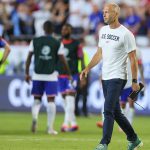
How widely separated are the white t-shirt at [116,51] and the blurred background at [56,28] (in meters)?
12.1

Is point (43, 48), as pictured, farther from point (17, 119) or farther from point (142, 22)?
point (142, 22)

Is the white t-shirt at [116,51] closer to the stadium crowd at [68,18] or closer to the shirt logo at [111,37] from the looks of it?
the shirt logo at [111,37]

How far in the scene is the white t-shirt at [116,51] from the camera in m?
12.7

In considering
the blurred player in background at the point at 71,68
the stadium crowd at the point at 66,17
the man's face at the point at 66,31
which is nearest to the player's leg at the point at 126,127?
the blurred player in background at the point at 71,68

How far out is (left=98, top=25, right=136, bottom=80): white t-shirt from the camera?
501 inches

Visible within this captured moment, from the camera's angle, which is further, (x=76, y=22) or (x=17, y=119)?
(x=76, y=22)

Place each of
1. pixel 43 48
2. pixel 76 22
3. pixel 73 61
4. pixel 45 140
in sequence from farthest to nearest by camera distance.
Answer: pixel 76 22, pixel 73 61, pixel 43 48, pixel 45 140

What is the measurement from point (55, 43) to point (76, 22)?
10.2m

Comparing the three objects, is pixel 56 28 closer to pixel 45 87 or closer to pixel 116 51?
pixel 45 87

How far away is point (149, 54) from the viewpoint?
25.9m

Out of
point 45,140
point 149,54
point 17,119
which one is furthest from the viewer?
point 149,54

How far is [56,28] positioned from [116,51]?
14.8m

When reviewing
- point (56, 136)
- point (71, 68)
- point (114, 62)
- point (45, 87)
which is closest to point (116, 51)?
point (114, 62)

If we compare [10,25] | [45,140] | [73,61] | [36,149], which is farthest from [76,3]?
[36,149]
